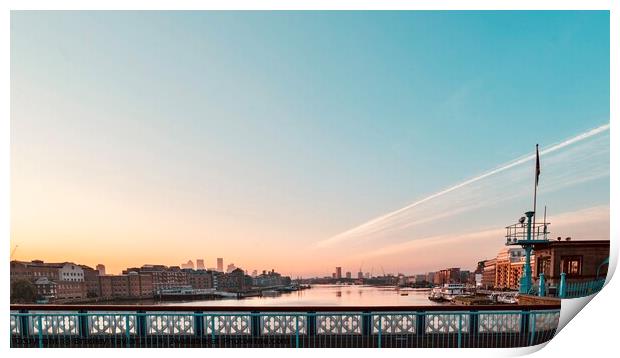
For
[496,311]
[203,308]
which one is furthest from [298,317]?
[496,311]

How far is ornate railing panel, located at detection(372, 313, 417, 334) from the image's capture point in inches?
213

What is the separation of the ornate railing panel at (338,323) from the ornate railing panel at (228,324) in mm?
1191

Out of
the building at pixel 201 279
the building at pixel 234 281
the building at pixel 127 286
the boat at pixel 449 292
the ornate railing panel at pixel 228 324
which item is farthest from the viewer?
the building at pixel 234 281

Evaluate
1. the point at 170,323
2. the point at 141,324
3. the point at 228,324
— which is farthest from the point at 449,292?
the point at 141,324

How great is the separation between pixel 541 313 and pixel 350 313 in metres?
3.22

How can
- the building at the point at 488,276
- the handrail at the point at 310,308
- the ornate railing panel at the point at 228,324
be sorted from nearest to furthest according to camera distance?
the handrail at the point at 310,308, the ornate railing panel at the point at 228,324, the building at the point at 488,276

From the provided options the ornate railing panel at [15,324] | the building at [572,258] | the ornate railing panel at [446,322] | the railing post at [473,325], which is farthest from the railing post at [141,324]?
the building at [572,258]

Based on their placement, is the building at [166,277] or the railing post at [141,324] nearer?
the railing post at [141,324]

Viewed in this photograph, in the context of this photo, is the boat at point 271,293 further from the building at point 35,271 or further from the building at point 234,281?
the building at point 35,271

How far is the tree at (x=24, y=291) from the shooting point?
131ft

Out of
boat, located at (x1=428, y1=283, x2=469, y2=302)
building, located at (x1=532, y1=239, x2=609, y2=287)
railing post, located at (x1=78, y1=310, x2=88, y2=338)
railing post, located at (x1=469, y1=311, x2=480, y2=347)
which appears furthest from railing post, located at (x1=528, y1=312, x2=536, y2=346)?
boat, located at (x1=428, y1=283, x2=469, y2=302)

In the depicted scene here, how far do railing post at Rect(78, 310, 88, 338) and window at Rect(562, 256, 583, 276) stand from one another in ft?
43.2

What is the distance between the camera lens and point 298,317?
5422 mm

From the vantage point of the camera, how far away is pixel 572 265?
422 inches
